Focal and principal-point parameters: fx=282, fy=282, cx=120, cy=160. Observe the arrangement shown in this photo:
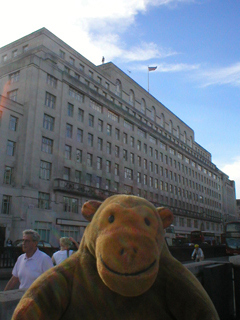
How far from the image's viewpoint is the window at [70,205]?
3281 cm

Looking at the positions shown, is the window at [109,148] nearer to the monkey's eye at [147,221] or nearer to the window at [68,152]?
the window at [68,152]

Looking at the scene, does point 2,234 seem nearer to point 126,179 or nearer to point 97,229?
point 126,179

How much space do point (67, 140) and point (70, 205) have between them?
25.8 feet

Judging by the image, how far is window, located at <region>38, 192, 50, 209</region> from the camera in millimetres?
29828

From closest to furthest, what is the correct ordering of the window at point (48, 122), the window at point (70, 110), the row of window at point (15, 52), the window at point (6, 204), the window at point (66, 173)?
1. the window at point (6, 204)
2. the window at point (48, 122)
3. the window at point (66, 173)
4. the window at point (70, 110)
5. the row of window at point (15, 52)

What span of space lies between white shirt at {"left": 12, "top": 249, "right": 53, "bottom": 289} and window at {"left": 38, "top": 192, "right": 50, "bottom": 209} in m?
26.7

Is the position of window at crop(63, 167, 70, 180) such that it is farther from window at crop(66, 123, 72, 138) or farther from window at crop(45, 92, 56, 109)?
window at crop(45, 92, 56, 109)

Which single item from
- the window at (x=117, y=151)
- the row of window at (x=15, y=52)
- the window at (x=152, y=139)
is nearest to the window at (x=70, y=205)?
the window at (x=117, y=151)

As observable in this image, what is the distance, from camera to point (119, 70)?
161 feet

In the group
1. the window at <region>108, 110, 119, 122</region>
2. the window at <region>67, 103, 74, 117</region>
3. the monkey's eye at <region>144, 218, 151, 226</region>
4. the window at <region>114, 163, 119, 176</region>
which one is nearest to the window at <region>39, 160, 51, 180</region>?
the window at <region>67, 103, 74, 117</region>

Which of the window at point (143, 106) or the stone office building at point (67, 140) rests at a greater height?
the window at point (143, 106)

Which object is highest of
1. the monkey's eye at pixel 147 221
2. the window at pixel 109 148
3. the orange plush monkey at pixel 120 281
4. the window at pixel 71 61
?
the window at pixel 71 61

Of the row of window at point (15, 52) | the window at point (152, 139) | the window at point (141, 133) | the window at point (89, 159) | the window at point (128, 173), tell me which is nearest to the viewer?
the window at point (89, 159)

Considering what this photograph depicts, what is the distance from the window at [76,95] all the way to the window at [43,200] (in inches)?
537
